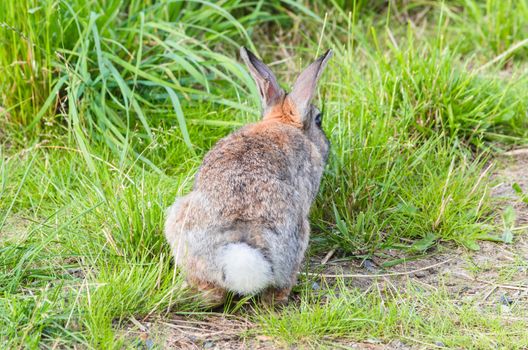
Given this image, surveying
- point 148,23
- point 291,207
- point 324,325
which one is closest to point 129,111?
point 148,23

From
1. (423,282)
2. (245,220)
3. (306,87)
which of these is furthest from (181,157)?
(423,282)

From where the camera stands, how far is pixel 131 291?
3.75 metres

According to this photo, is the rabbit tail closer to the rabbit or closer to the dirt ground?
the rabbit

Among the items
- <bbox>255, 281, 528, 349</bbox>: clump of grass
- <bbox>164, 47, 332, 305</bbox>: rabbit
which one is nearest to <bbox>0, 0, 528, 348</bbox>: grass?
<bbox>255, 281, 528, 349</bbox>: clump of grass

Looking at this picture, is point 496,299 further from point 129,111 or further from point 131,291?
point 129,111

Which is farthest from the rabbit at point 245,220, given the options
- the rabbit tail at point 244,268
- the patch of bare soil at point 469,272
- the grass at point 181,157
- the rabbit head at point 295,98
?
the patch of bare soil at point 469,272

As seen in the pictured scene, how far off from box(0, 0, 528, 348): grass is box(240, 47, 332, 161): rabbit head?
254 mm

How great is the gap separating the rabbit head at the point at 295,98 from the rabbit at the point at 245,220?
12.4 inches

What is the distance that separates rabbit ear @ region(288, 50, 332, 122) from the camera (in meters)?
4.52

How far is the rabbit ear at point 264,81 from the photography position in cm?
459

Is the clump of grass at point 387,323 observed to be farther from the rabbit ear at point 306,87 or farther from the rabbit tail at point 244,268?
the rabbit ear at point 306,87

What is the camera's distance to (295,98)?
4.57m

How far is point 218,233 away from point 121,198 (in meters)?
0.63

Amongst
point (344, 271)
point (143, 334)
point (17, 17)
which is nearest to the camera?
point (143, 334)
